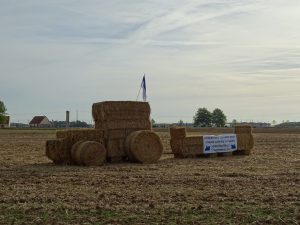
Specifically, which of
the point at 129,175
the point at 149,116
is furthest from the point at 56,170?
the point at 149,116

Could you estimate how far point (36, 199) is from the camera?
10109 millimetres

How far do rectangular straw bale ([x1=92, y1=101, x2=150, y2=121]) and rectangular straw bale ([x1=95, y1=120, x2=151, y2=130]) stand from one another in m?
0.15

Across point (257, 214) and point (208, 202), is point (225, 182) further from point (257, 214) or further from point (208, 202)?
point (257, 214)

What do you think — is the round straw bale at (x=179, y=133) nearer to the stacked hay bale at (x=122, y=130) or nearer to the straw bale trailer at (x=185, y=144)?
the straw bale trailer at (x=185, y=144)

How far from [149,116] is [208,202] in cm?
1101

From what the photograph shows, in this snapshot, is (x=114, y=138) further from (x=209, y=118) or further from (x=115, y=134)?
(x=209, y=118)

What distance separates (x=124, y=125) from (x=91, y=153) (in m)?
2.16

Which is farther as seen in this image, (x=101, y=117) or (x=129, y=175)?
(x=101, y=117)

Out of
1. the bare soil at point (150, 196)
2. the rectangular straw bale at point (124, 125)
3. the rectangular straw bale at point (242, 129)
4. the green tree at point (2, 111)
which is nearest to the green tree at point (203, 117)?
the green tree at point (2, 111)

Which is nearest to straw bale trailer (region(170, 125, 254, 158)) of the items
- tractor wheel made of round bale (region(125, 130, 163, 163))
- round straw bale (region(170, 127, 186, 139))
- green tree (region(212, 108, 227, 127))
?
round straw bale (region(170, 127, 186, 139))

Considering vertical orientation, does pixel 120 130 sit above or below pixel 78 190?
above

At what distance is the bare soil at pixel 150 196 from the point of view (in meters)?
8.44

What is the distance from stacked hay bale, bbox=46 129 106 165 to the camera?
59.6 ft

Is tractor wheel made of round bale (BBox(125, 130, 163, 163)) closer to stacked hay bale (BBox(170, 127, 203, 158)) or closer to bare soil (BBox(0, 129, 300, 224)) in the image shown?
stacked hay bale (BBox(170, 127, 203, 158))
